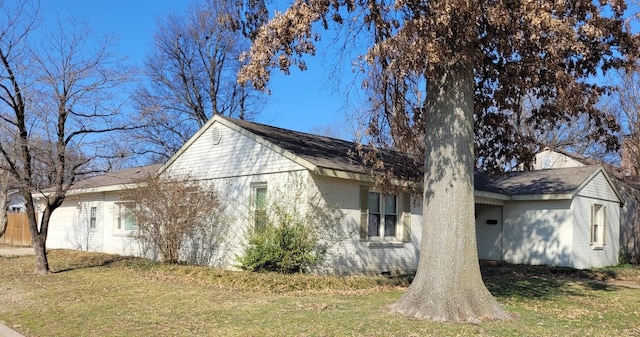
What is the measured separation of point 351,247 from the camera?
1452 centimetres

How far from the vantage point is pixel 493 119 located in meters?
12.0

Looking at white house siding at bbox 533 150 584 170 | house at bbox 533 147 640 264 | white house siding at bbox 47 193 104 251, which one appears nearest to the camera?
white house siding at bbox 47 193 104 251

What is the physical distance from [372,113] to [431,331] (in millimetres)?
4890

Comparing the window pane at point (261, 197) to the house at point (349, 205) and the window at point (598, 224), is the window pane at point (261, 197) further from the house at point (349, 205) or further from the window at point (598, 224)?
the window at point (598, 224)

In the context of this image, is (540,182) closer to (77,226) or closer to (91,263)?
(91,263)

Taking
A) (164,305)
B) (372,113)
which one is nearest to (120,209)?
(164,305)

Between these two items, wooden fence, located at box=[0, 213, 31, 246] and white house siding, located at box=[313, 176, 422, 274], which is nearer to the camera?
white house siding, located at box=[313, 176, 422, 274]

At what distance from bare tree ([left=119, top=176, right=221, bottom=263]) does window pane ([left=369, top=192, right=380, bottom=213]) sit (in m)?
4.48

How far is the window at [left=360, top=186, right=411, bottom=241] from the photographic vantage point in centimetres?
1491

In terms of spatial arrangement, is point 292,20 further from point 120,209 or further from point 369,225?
point 120,209

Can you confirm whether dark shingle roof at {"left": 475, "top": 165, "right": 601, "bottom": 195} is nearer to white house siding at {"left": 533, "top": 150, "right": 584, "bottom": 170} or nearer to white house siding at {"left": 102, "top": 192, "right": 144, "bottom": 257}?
white house siding at {"left": 533, "top": 150, "right": 584, "bottom": 170}

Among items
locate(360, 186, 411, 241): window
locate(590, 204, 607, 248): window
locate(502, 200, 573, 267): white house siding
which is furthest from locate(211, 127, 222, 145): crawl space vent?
locate(590, 204, 607, 248): window

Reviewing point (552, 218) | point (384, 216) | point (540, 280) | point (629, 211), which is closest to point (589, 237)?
point (552, 218)

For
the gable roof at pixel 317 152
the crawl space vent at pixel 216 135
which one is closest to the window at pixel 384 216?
the gable roof at pixel 317 152
